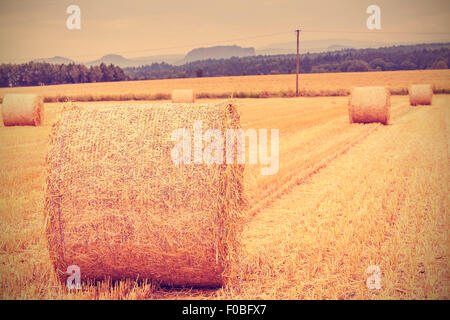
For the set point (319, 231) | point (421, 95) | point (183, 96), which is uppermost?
point (183, 96)

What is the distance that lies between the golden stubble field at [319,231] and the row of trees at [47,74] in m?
54.6

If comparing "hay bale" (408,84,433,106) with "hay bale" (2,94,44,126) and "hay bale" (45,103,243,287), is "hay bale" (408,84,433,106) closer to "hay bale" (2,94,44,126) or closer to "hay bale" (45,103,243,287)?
"hay bale" (2,94,44,126)

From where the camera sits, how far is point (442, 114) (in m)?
18.6

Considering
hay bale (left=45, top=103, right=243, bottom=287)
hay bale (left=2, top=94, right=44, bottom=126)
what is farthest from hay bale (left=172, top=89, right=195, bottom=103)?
hay bale (left=45, top=103, right=243, bottom=287)

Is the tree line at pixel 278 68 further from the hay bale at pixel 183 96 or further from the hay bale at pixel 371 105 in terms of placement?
the hay bale at pixel 371 105

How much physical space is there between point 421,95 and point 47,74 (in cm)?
5290

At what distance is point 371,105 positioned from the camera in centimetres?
1564

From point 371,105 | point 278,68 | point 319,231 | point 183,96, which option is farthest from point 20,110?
point 278,68

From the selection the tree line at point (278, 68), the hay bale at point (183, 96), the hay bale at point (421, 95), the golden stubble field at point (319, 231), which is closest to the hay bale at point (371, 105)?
the golden stubble field at point (319, 231)

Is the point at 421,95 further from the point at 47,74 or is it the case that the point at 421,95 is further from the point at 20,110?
the point at 47,74

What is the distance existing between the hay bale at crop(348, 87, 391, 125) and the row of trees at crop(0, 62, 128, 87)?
177ft

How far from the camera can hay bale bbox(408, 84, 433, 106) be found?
22984mm
